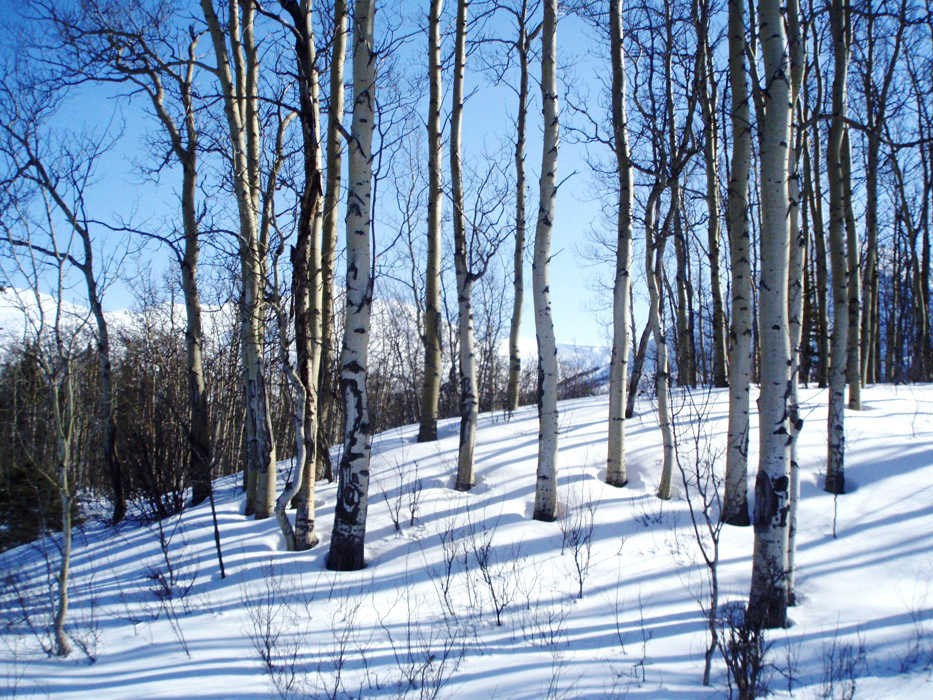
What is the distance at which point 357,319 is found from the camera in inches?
219

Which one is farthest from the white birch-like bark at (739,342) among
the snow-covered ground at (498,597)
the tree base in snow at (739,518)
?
the snow-covered ground at (498,597)

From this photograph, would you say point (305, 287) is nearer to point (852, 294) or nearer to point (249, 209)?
point (249, 209)

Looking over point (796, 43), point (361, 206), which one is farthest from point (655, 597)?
point (796, 43)

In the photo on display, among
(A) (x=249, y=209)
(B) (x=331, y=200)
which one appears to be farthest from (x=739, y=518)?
(A) (x=249, y=209)

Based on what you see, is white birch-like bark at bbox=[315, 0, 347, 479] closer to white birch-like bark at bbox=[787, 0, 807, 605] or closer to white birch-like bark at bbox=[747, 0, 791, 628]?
white birch-like bark at bbox=[747, 0, 791, 628]

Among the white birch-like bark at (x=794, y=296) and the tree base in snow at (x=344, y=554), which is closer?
the white birch-like bark at (x=794, y=296)

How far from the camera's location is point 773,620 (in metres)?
4.04

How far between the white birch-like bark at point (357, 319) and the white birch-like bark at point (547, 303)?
212cm

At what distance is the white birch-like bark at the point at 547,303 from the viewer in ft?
21.3

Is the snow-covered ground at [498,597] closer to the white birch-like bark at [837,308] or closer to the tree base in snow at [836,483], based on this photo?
the tree base in snow at [836,483]

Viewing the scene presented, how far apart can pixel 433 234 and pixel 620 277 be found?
3.18m

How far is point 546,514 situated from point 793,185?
4393 mm

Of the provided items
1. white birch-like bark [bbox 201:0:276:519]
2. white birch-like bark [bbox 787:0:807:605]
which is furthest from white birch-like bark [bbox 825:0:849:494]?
white birch-like bark [bbox 201:0:276:519]

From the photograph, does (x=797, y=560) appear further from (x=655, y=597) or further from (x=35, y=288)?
(x=35, y=288)
